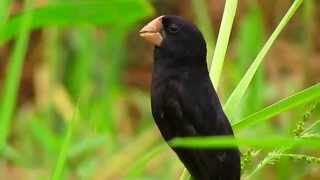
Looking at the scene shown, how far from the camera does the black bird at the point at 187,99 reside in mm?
981

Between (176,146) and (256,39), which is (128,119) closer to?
(256,39)

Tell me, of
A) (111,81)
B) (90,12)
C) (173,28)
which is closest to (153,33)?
(173,28)

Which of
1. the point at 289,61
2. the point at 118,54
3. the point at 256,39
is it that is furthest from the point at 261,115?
the point at 289,61

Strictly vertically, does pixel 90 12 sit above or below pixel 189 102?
below

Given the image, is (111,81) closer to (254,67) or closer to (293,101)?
(254,67)

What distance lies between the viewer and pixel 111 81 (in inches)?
129

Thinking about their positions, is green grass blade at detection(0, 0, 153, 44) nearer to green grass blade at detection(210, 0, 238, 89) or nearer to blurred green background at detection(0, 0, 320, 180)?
blurred green background at detection(0, 0, 320, 180)

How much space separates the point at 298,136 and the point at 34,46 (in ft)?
9.95

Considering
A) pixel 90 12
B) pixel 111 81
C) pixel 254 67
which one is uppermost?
pixel 254 67

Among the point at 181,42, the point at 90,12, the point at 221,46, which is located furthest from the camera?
the point at 90,12

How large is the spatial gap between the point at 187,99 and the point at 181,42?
0.07 metres

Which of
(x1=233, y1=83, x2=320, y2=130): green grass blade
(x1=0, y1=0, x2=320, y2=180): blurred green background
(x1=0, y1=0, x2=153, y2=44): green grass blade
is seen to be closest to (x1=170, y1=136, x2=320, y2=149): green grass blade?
(x1=233, y1=83, x2=320, y2=130): green grass blade

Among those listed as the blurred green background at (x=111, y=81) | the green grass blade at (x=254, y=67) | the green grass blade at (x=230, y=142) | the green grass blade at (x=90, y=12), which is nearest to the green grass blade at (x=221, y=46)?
the green grass blade at (x=254, y=67)

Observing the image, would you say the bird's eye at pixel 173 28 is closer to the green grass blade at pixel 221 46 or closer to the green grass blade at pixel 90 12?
the green grass blade at pixel 221 46
